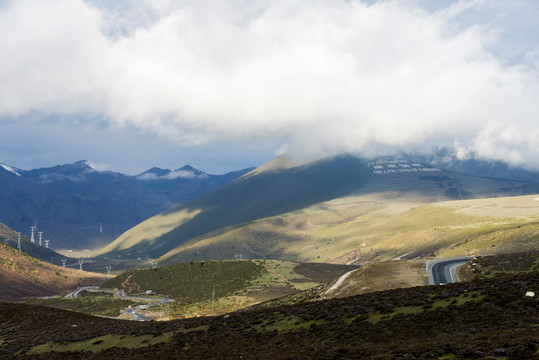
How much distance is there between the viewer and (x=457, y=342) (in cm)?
2975

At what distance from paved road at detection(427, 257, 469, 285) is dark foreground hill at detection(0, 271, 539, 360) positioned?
59.9 feet

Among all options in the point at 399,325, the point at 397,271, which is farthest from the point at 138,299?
the point at 399,325

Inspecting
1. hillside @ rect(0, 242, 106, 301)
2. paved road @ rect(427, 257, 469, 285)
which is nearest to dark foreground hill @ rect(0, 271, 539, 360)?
paved road @ rect(427, 257, 469, 285)

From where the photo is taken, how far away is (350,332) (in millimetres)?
39562

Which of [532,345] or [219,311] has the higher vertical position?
[532,345]

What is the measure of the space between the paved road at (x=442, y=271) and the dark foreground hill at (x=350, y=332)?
1825 centimetres

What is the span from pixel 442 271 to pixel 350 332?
42.5 meters

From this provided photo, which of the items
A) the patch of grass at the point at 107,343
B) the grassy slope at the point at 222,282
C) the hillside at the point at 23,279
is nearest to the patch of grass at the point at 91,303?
the grassy slope at the point at 222,282

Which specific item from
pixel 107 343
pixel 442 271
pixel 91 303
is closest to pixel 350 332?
pixel 107 343

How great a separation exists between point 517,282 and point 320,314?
19068mm

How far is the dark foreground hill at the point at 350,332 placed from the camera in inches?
1181

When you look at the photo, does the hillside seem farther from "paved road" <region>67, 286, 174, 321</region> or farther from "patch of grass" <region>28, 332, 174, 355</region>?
"patch of grass" <region>28, 332, 174, 355</region>

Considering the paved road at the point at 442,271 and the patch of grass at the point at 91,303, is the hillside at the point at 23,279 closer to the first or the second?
the patch of grass at the point at 91,303

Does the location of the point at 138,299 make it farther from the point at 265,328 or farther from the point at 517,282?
the point at 517,282
